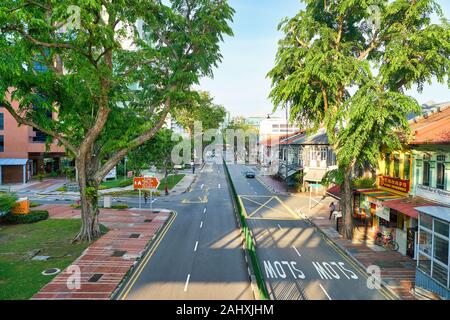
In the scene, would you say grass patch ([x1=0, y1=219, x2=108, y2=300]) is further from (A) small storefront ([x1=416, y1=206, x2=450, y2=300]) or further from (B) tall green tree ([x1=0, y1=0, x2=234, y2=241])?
(A) small storefront ([x1=416, y1=206, x2=450, y2=300])

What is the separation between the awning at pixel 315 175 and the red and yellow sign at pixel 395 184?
49.7 ft

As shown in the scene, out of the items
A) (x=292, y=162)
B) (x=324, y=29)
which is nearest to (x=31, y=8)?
(x=324, y=29)

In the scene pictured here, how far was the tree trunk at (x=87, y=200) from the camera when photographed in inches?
877

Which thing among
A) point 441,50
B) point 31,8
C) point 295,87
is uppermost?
point 31,8

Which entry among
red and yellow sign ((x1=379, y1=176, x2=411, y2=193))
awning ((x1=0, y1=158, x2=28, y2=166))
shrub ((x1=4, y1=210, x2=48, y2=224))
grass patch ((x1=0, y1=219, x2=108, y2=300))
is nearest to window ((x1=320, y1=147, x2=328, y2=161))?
red and yellow sign ((x1=379, y1=176, x2=411, y2=193))

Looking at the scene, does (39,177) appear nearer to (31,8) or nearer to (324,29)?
(31,8)

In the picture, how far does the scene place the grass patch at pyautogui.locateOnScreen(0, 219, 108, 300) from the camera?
1503 cm

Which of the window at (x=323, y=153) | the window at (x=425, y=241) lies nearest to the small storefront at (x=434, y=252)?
the window at (x=425, y=241)

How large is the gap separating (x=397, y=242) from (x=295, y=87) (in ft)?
40.3

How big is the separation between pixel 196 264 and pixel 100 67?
42.2 feet

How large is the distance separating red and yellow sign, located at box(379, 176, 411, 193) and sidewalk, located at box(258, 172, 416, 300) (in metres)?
4.14

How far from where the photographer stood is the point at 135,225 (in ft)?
89.4

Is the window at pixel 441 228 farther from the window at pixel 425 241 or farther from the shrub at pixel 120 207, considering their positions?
the shrub at pixel 120 207
